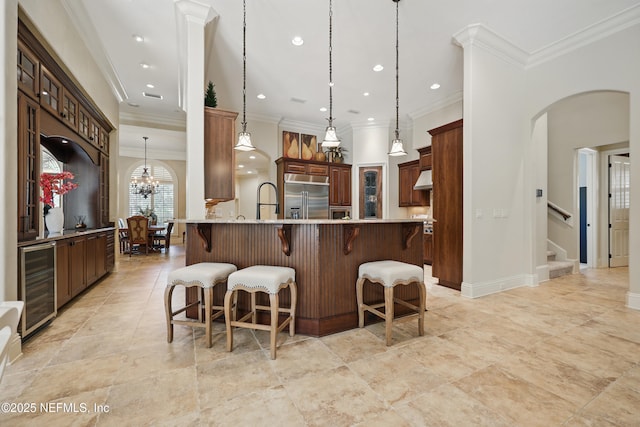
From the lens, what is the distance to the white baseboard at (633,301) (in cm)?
312

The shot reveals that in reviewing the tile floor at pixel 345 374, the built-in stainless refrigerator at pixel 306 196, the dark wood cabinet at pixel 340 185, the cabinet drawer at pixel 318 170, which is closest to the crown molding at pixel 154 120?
the built-in stainless refrigerator at pixel 306 196

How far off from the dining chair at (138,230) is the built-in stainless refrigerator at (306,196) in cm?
379

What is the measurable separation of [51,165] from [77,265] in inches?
68.5

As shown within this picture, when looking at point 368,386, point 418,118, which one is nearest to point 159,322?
point 368,386

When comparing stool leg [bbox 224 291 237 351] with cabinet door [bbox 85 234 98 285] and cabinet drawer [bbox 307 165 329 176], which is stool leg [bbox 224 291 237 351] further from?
cabinet drawer [bbox 307 165 329 176]

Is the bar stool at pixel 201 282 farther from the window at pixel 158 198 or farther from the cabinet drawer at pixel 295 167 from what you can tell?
the window at pixel 158 198

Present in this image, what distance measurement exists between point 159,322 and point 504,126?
193 inches

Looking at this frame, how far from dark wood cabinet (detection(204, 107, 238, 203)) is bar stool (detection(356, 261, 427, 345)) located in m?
1.78

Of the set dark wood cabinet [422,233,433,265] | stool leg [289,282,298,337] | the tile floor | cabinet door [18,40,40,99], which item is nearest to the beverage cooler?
the tile floor

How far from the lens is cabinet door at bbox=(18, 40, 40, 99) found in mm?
2424

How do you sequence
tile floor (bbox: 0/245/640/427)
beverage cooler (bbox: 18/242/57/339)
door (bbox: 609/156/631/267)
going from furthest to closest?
door (bbox: 609/156/631/267), beverage cooler (bbox: 18/242/57/339), tile floor (bbox: 0/245/640/427)

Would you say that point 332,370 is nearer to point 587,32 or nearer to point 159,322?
point 159,322

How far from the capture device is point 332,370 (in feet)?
6.30

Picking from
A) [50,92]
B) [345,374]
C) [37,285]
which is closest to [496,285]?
[345,374]
